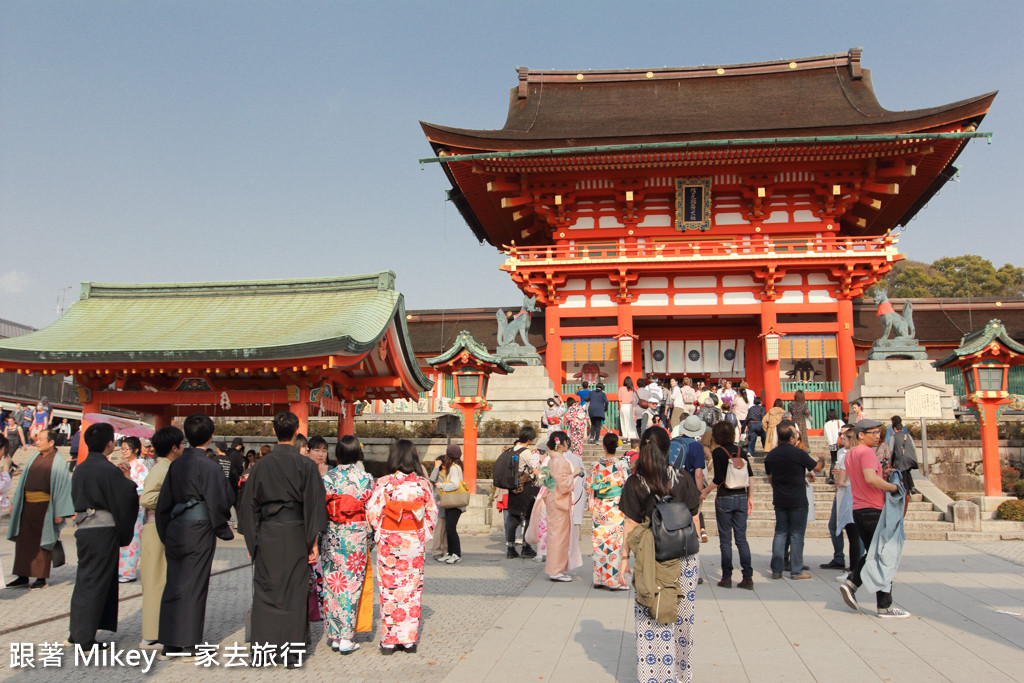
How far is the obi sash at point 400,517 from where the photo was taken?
616 centimetres

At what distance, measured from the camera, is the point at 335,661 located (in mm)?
5867

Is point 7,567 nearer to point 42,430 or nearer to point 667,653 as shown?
point 42,430

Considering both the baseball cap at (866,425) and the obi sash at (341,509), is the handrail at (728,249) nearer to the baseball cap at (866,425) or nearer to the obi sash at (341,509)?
the baseball cap at (866,425)

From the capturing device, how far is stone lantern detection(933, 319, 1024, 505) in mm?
13758

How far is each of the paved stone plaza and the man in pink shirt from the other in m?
0.21

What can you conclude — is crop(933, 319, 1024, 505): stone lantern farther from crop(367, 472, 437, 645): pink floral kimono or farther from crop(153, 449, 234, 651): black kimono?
crop(153, 449, 234, 651): black kimono

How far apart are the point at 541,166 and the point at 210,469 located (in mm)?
16845

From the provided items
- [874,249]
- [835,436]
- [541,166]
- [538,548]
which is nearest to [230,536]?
[538,548]

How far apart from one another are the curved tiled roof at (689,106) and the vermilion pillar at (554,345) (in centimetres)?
478

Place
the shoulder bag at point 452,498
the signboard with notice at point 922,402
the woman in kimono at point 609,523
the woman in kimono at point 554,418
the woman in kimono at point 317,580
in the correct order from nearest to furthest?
1. the woman in kimono at point 317,580
2. the woman in kimono at point 609,523
3. the shoulder bag at point 452,498
4. the woman in kimono at point 554,418
5. the signboard with notice at point 922,402

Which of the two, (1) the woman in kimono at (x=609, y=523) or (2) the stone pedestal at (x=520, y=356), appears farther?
(2) the stone pedestal at (x=520, y=356)

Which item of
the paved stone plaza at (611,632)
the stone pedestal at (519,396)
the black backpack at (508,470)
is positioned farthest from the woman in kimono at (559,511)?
the stone pedestal at (519,396)

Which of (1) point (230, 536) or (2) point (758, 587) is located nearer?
(1) point (230, 536)

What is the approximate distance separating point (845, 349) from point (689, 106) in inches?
380
